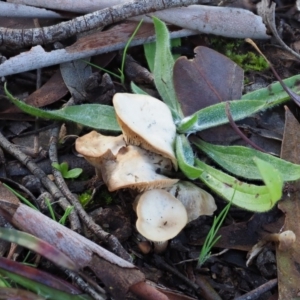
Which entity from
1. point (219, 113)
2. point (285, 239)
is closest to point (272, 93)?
point (219, 113)

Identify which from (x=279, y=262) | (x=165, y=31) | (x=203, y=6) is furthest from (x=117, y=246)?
(x=203, y=6)

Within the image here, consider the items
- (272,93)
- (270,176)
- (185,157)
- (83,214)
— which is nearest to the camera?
(270,176)

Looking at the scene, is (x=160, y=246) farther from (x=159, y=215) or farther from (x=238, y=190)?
(x=238, y=190)

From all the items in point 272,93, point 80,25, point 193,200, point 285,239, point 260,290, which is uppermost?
point 80,25

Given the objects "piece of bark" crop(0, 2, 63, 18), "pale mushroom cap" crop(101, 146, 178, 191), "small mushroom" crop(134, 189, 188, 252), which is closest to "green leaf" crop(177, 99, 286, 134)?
"pale mushroom cap" crop(101, 146, 178, 191)

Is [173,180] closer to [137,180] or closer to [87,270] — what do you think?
[137,180]

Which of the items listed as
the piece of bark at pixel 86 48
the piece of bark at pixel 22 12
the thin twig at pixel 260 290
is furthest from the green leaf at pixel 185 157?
the piece of bark at pixel 22 12

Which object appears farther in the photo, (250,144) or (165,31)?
(165,31)

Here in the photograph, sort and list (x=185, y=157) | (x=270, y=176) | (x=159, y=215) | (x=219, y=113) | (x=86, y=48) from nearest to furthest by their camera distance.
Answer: (x=270, y=176) < (x=159, y=215) < (x=185, y=157) < (x=219, y=113) < (x=86, y=48)
